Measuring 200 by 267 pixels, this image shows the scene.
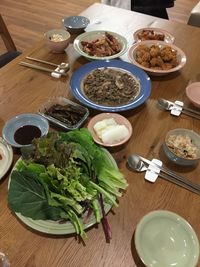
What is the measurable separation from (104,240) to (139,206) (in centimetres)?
16

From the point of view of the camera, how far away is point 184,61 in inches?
56.5

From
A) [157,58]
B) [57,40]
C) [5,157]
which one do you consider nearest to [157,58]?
[157,58]

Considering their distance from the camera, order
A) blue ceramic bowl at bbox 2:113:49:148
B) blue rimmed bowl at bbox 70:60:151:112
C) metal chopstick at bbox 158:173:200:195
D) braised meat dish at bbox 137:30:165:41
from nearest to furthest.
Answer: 1. metal chopstick at bbox 158:173:200:195
2. blue ceramic bowl at bbox 2:113:49:148
3. blue rimmed bowl at bbox 70:60:151:112
4. braised meat dish at bbox 137:30:165:41

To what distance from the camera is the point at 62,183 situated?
796 millimetres

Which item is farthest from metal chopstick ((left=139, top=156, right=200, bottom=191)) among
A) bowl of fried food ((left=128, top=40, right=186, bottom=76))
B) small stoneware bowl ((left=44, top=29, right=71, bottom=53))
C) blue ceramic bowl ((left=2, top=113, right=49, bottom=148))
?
small stoneware bowl ((left=44, top=29, right=71, bottom=53))

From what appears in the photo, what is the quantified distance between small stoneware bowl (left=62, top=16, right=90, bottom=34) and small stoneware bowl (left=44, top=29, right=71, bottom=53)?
0.38ft

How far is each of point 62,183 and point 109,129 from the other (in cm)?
33

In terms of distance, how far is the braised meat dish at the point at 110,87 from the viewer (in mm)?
1236

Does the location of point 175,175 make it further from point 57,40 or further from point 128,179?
point 57,40

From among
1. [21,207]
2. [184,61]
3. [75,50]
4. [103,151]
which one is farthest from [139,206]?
[75,50]

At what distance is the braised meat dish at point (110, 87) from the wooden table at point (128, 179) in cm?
8

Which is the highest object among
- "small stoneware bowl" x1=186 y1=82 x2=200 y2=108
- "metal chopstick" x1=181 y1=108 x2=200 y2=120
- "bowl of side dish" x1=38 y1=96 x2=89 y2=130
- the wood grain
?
"bowl of side dish" x1=38 y1=96 x2=89 y2=130

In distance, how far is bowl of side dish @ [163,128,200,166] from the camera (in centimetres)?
98

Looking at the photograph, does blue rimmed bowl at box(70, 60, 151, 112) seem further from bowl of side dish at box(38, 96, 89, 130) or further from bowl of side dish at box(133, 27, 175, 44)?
bowl of side dish at box(133, 27, 175, 44)
